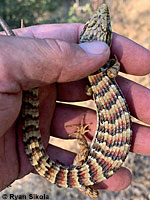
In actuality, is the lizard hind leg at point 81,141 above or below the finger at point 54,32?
below

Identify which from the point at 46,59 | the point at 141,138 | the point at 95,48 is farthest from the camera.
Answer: the point at 141,138

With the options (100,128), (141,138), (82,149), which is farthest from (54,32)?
(141,138)

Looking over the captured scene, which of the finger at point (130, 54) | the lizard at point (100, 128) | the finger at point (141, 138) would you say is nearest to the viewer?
the lizard at point (100, 128)

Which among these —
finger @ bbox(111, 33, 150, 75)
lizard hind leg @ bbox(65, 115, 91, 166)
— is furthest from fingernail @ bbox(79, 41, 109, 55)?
lizard hind leg @ bbox(65, 115, 91, 166)

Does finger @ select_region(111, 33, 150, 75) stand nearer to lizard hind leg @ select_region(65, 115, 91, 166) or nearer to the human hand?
the human hand

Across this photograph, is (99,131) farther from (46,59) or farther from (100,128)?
(46,59)

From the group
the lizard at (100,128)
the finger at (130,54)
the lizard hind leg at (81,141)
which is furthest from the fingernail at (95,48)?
the lizard hind leg at (81,141)

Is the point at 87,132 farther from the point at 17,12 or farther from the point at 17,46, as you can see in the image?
the point at 17,12

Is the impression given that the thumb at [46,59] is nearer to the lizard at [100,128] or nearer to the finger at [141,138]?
the lizard at [100,128]
